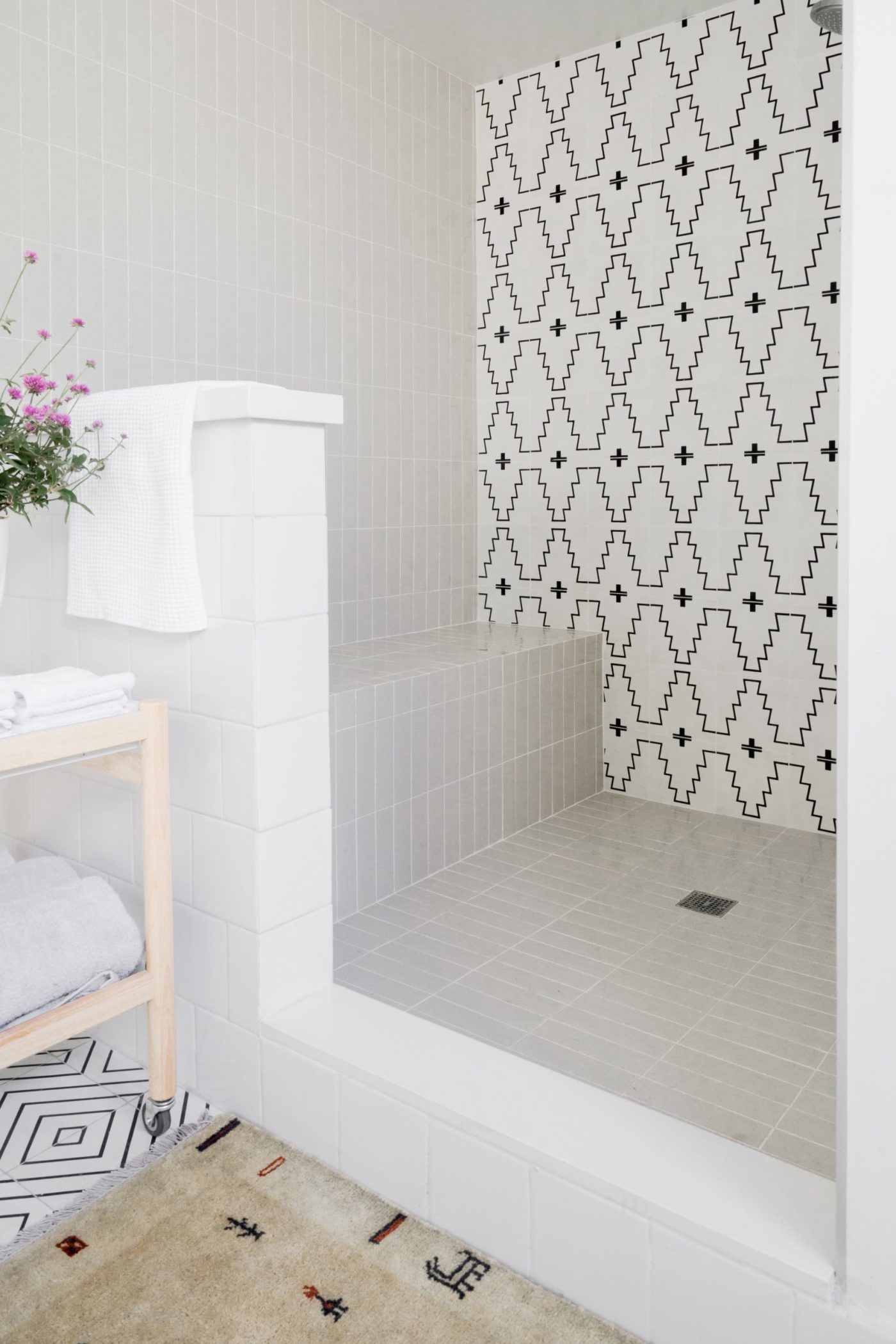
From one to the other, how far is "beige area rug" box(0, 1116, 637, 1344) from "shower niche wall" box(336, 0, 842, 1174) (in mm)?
702

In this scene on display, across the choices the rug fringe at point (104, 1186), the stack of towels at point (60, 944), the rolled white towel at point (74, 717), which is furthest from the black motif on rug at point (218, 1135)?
the rolled white towel at point (74, 717)

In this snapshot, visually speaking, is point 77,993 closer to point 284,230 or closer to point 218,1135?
point 218,1135

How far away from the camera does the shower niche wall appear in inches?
101

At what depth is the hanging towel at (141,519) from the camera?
167 cm

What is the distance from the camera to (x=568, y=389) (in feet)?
12.3

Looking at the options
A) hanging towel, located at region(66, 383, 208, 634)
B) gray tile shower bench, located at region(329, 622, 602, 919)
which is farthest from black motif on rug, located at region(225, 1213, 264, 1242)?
gray tile shower bench, located at region(329, 622, 602, 919)

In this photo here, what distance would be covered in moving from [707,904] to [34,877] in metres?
1.68

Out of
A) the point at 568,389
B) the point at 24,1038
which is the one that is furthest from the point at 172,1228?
the point at 568,389

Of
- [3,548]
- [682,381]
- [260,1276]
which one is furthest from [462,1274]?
[682,381]

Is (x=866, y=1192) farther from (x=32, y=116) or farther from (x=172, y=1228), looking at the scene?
(x=32, y=116)

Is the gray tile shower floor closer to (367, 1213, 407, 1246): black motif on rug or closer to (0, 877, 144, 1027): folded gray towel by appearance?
(367, 1213, 407, 1246): black motif on rug

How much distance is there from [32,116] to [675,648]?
2.44m

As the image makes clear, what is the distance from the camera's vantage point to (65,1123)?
175cm

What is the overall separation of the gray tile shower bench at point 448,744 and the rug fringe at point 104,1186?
0.91 meters
